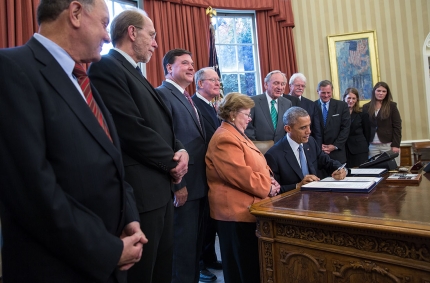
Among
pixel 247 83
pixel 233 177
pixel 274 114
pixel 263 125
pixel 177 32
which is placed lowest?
pixel 233 177

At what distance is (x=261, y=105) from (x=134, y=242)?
2.88 metres

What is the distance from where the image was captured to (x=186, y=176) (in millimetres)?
2383

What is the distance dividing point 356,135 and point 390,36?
3.03 m

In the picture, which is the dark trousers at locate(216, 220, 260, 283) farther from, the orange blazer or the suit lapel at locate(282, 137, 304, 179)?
the suit lapel at locate(282, 137, 304, 179)

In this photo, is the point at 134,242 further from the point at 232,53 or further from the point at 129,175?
the point at 232,53

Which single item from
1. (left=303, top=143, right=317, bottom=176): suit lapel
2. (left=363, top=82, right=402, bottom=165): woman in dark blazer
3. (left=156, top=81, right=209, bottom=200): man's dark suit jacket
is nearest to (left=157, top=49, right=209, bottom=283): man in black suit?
(left=156, top=81, right=209, bottom=200): man's dark suit jacket

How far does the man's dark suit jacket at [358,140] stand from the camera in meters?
4.36

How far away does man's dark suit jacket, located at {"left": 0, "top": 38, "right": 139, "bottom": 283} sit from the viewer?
88 cm

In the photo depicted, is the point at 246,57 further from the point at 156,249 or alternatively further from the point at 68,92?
the point at 68,92

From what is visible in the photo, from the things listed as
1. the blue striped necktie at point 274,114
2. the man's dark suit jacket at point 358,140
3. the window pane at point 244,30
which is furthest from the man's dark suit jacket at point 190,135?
the window pane at point 244,30

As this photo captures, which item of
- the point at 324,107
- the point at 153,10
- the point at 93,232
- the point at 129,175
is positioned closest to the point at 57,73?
the point at 93,232

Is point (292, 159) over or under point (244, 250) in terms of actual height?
over

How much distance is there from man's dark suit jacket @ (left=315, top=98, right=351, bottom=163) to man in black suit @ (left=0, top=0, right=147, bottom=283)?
3478 millimetres

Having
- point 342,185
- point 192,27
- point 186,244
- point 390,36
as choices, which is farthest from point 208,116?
point 390,36
